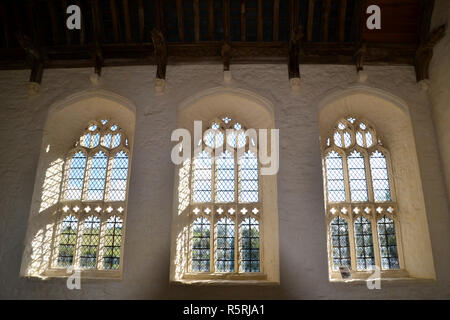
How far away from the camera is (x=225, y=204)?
6539 millimetres

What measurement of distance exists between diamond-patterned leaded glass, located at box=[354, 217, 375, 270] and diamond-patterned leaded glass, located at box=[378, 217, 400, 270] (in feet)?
0.59

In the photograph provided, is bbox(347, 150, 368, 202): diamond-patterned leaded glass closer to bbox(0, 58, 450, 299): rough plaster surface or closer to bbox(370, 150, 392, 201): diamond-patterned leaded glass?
bbox(370, 150, 392, 201): diamond-patterned leaded glass

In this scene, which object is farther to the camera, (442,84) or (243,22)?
(243,22)

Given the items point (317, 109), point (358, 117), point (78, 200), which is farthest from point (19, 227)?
point (358, 117)

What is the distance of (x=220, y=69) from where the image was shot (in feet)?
22.7

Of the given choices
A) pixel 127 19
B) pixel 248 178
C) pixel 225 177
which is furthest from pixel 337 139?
pixel 127 19

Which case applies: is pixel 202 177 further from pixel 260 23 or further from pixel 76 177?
pixel 260 23

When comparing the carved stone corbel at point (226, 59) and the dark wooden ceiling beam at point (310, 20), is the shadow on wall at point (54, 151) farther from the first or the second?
the dark wooden ceiling beam at point (310, 20)

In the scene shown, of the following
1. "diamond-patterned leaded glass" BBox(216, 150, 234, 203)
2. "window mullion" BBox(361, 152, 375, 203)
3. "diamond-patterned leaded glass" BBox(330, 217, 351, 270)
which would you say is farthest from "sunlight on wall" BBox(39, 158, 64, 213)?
"window mullion" BBox(361, 152, 375, 203)

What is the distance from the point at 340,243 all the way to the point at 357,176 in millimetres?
1297

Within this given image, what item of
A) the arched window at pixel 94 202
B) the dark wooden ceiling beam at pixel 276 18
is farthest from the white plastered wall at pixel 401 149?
the arched window at pixel 94 202

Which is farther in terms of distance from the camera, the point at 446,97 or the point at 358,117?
the point at 358,117
